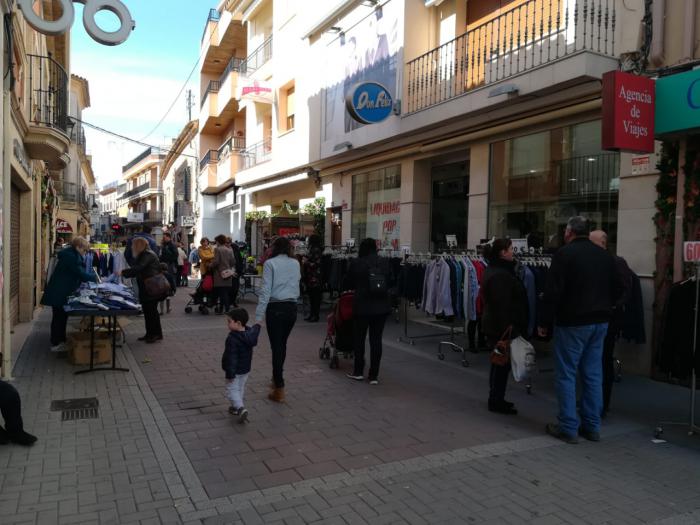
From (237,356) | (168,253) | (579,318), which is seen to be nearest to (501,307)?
(579,318)

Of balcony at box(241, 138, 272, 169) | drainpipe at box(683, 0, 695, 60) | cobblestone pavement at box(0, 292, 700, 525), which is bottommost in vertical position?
cobblestone pavement at box(0, 292, 700, 525)

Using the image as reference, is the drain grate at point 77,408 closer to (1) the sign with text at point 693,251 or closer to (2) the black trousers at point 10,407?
(2) the black trousers at point 10,407

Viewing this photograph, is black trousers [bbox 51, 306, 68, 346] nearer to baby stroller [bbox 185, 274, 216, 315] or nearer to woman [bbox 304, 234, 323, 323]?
baby stroller [bbox 185, 274, 216, 315]

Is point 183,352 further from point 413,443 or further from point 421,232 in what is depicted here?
point 421,232

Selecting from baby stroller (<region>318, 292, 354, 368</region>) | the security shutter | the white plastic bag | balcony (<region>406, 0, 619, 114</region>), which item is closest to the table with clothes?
baby stroller (<region>318, 292, 354, 368</region>)

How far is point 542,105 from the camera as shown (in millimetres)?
8945

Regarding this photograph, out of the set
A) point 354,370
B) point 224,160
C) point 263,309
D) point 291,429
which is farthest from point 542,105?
point 224,160

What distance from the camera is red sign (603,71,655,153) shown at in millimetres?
6355

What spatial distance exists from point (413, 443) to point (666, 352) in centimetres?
267

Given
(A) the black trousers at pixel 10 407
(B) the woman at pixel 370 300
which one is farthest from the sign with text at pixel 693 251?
(A) the black trousers at pixel 10 407

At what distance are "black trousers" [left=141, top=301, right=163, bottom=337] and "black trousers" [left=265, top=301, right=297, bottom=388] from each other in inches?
150

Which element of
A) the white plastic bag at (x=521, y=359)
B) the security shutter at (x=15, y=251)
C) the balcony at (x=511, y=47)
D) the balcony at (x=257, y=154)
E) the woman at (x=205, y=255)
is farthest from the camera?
the balcony at (x=257, y=154)

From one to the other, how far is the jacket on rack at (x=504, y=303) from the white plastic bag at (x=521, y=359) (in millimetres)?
137

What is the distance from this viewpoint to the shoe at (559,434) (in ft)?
16.3
